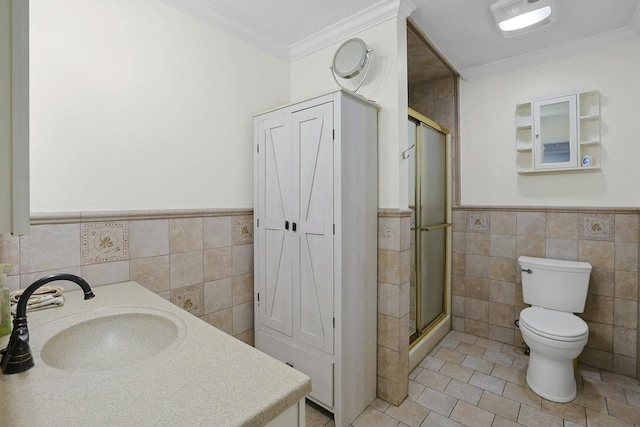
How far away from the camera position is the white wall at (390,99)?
→ 1850 millimetres

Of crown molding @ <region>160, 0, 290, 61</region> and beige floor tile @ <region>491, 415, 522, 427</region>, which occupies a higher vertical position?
crown molding @ <region>160, 0, 290, 61</region>

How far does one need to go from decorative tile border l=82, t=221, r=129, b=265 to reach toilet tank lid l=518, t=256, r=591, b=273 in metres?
2.67

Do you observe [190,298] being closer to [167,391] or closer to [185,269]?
[185,269]

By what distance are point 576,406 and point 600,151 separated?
171cm

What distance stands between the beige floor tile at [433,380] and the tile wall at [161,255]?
1222mm

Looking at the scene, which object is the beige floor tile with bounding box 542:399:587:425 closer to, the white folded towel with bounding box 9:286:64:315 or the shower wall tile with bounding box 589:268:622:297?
the shower wall tile with bounding box 589:268:622:297

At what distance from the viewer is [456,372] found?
2.20m

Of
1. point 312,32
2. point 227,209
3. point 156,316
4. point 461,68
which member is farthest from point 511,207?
point 156,316

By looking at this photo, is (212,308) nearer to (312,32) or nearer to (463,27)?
(312,32)

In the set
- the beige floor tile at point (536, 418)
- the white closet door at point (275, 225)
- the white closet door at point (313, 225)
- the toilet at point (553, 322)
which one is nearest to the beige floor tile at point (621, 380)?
the toilet at point (553, 322)

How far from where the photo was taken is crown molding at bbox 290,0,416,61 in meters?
1.82

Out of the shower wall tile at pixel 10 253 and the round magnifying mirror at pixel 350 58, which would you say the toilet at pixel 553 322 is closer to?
the round magnifying mirror at pixel 350 58

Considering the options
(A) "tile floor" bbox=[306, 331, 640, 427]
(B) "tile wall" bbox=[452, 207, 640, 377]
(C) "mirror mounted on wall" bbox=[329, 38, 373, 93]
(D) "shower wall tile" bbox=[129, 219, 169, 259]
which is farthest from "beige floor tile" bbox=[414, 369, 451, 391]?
(C) "mirror mounted on wall" bbox=[329, 38, 373, 93]

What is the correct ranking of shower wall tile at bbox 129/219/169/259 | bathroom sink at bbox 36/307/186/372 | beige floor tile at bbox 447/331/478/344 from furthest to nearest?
beige floor tile at bbox 447/331/478/344 → shower wall tile at bbox 129/219/169/259 → bathroom sink at bbox 36/307/186/372
